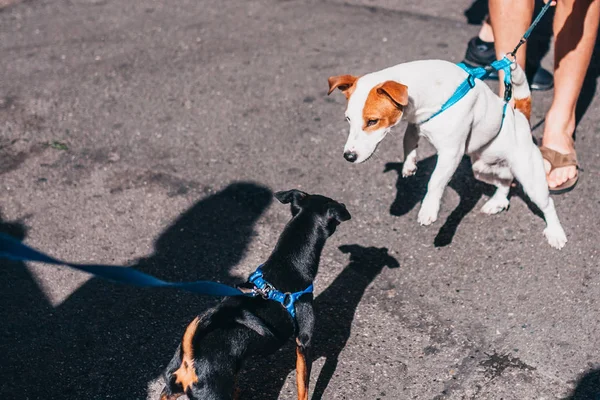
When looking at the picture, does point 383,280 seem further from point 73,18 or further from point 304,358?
point 73,18

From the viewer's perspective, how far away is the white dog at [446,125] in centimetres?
344

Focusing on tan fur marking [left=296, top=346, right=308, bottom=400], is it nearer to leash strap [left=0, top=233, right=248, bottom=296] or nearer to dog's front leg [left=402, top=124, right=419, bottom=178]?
leash strap [left=0, top=233, right=248, bottom=296]

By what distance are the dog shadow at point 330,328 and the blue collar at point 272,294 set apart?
0.48 meters

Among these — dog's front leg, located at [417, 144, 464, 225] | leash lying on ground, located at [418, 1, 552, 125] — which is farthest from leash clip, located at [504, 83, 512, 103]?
dog's front leg, located at [417, 144, 464, 225]

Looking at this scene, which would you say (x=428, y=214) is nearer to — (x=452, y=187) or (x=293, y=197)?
(x=293, y=197)

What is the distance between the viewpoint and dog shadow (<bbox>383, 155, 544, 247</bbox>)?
179 inches

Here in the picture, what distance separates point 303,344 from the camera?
3193 millimetres

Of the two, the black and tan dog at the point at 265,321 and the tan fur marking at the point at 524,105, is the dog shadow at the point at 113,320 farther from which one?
the tan fur marking at the point at 524,105

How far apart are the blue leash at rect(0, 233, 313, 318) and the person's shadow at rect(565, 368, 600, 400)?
4.26ft

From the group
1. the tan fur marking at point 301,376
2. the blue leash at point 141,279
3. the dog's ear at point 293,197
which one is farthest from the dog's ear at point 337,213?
the tan fur marking at point 301,376

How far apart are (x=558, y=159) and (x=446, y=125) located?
1.45 meters

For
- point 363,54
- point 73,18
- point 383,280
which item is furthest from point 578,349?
point 73,18

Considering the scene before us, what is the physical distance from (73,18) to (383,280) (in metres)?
4.81

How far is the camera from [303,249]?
10.9ft
